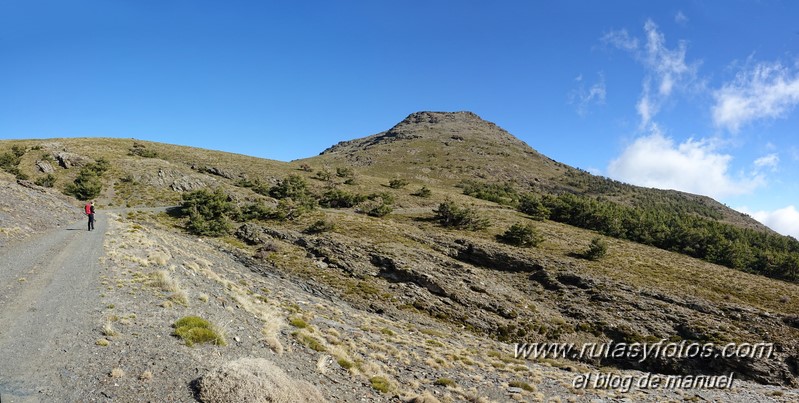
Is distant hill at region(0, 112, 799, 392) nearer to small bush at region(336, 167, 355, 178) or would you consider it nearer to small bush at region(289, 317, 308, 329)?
small bush at region(289, 317, 308, 329)

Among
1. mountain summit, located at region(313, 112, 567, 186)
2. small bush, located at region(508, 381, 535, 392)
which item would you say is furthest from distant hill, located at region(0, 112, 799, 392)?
mountain summit, located at region(313, 112, 567, 186)

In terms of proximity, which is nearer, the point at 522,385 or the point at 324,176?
the point at 522,385

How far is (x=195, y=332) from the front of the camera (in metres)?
11.8

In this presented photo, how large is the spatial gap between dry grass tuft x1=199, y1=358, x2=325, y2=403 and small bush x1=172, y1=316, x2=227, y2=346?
2797 millimetres

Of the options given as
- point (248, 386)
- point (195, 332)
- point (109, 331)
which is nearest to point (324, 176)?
point (195, 332)

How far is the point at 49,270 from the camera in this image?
17.5m

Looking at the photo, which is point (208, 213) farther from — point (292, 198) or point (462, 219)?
point (462, 219)

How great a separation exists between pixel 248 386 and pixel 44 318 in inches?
331

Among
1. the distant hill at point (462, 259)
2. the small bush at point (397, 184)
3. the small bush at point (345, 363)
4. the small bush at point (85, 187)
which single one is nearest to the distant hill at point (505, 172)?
the small bush at point (397, 184)

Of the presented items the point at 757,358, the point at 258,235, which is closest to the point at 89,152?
the point at 258,235

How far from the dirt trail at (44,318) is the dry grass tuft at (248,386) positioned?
297 centimetres

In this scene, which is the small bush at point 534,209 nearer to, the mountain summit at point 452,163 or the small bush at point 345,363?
the small bush at point 345,363

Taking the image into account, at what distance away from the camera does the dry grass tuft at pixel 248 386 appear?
8.54 metres

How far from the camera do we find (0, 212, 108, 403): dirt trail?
824 centimetres
